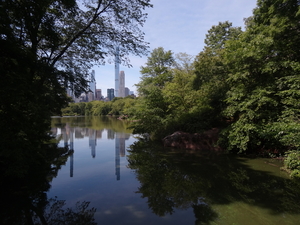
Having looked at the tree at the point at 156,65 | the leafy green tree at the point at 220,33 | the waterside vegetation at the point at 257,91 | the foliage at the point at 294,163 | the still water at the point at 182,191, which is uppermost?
the leafy green tree at the point at 220,33

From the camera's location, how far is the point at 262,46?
332 inches

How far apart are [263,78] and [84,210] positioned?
30.6ft

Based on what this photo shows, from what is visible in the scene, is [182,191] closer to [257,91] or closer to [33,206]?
[33,206]

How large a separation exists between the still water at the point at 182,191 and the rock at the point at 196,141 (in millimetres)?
2512

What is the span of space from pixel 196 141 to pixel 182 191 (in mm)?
6594

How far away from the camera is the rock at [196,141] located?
37.4 feet

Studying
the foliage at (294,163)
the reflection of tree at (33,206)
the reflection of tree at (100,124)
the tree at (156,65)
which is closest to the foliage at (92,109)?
the reflection of tree at (100,124)

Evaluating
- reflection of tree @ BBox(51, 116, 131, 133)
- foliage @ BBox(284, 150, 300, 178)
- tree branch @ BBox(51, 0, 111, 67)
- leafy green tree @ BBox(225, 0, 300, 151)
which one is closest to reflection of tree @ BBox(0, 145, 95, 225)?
tree branch @ BBox(51, 0, 111, 67)

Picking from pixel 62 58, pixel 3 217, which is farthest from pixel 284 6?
pixel 3 217

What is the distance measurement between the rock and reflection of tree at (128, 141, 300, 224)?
2689 millimetres

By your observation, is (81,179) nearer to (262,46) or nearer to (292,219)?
(292,219)

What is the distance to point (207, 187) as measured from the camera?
18.6ft

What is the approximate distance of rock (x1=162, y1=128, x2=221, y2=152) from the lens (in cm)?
1139

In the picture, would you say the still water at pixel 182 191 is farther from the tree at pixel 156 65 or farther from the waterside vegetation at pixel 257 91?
the tree at pixel 156 65
